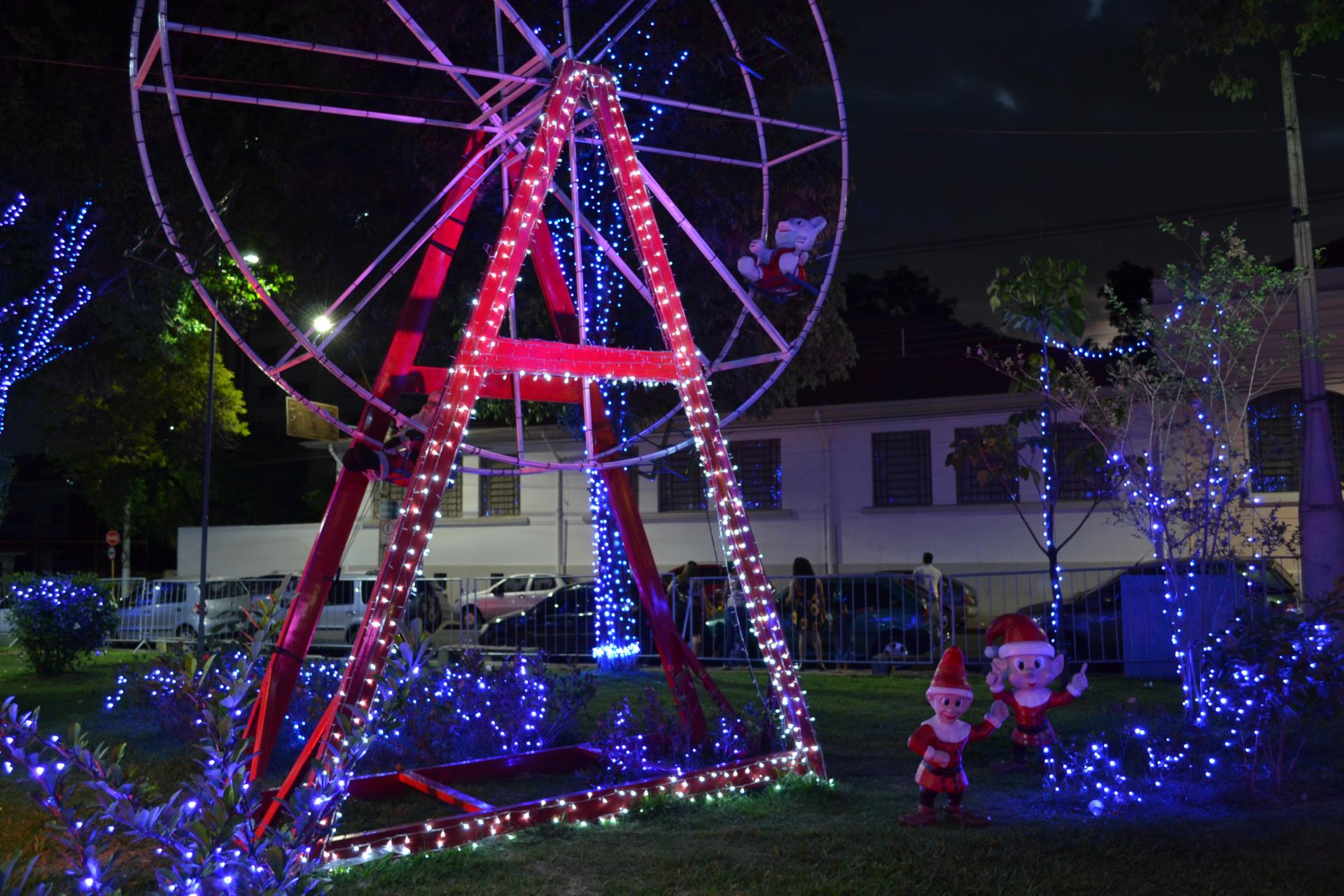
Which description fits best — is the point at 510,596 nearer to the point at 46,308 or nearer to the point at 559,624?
the point at 559,624

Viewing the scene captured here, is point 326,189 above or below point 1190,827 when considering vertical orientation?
above

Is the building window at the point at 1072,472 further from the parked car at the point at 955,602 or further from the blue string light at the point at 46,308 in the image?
the blue string light at the point at 46,308

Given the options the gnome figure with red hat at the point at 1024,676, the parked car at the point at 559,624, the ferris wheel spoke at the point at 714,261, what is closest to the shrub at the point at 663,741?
the gnome figure with red hat at the point at 1024,676

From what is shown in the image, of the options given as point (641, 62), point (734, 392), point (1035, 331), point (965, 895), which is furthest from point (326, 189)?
point (965, 895)

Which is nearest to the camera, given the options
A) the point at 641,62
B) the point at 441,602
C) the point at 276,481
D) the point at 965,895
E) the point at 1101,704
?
the point at 965,895

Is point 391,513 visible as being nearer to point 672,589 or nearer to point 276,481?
point 672,589

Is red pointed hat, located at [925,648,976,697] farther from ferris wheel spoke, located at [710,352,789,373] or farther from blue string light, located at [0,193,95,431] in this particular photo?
blue string light, located at [0,193,95,431]

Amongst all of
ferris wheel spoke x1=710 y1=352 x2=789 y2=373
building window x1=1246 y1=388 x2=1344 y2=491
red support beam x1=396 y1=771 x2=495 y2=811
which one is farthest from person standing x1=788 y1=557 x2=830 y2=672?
building window x1=1246 y1=388 x2=1344 y2=491

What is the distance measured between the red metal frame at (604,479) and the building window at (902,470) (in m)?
17.8

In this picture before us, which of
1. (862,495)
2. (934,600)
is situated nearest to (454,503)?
(862,495)

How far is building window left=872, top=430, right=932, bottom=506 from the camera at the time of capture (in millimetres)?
25406

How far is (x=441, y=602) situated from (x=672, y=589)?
13.5 ft

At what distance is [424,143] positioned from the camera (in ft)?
43.5

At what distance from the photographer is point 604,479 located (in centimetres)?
838
